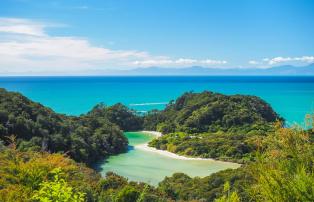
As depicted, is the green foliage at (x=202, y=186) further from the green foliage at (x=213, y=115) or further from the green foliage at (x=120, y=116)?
the green foliage at (x=120, y=116)

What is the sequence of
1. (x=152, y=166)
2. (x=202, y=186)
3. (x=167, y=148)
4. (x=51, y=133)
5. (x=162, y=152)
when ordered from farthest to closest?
(x=167, y=148), (x=162, y=152), (x=51, y=133), (x=152, y=166), (x=202, y=186)

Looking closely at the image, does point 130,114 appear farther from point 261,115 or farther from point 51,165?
point 51,165

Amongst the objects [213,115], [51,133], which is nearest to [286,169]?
[51,133]

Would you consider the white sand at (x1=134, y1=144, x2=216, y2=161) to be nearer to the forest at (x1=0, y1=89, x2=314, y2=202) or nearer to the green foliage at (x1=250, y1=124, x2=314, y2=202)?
the forest at (x1=0, y1=89, x2=314, y2=202)

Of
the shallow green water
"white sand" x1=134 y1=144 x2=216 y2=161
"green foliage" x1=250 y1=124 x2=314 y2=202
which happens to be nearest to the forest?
"green foliage" x1=250 y1=124 x2=314 y2=202

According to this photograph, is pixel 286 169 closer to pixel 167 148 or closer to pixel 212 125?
pixel 167 148
